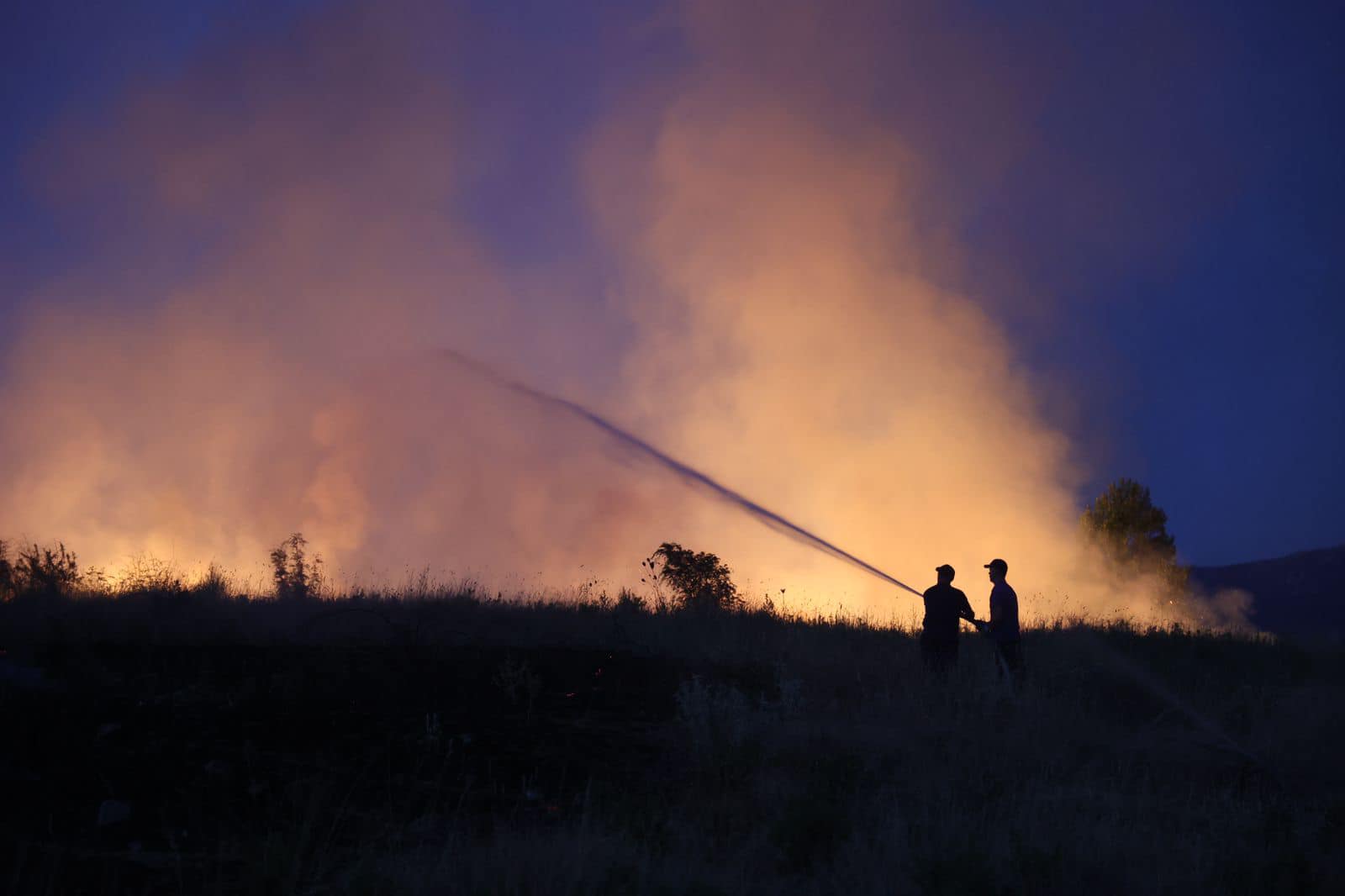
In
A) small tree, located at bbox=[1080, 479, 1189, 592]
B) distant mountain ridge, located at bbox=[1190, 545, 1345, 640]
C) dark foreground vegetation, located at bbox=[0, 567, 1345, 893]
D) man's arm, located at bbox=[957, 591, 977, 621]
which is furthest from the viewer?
distant mountain ridge, located at bbox=[1190, 545, 1345, 640]

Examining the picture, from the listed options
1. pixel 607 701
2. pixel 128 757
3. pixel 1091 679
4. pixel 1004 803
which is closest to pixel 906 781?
pixel 1004 803

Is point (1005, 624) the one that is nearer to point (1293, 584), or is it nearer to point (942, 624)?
point (942, 624)

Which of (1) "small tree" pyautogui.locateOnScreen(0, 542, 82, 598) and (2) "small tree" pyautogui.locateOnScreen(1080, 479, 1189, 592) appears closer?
(1) "small tree" pyautogui.locateOnScreen(0, 542, 82, 598)

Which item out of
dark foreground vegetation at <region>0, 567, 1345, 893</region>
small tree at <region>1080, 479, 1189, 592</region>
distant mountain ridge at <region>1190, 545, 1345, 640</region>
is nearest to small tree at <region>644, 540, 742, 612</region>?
dark foreground vegetation at <region>0, 567, 1345, 893</region>

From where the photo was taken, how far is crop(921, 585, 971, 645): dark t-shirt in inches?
446

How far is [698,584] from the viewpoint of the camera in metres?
19.8

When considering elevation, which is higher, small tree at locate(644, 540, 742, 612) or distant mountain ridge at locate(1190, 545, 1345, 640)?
distant mountain ridge at locate(1190, 545, 1345, 640)

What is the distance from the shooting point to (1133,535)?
152 ft

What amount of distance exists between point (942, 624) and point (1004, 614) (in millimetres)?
816

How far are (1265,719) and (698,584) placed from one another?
11205 mm

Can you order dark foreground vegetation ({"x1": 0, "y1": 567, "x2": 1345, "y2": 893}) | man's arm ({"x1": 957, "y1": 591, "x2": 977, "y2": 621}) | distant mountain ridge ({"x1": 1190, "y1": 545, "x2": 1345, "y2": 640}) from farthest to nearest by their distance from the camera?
distant mountain ridge ({"x1": 1190, "y1": 545, "x2": 1345, "y2": 640})
man's arm ({"x1": 957, "y1": 591, "x2": 977, "y2": 621})
dark foreground vegetation ({"x1": 0, "y1": 567, "x2": 1345, "y2": 893})

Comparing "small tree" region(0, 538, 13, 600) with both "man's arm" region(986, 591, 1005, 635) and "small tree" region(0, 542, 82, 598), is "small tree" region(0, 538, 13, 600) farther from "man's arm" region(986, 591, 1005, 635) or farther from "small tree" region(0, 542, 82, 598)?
"man's arm" region(986, 591, 1005, 635)

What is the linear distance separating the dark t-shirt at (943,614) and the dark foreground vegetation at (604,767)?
67 cm

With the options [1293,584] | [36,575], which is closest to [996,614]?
[36,575]
